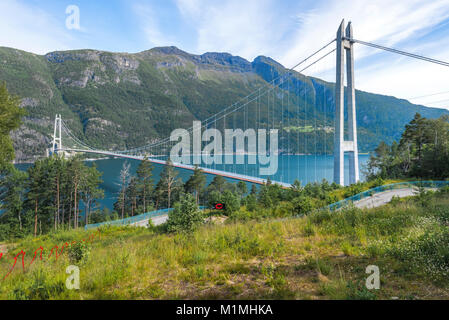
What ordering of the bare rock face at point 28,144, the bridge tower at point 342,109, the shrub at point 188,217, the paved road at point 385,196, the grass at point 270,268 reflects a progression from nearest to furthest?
1. the grass at point 270,268
2. the shrub at point 188,217
3. the paved road at point 385,196
4. the bridge tower at point 342,109
5. the bare rock face at point 28,144

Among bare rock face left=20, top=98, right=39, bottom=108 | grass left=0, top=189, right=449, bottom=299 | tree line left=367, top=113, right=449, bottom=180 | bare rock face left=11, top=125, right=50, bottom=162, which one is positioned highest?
bare rock face left=20, top=98, right=39, bottom=108

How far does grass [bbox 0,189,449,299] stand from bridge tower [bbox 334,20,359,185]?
36.3ft

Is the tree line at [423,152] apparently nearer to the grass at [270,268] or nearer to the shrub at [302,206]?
the shrub at [302,206]

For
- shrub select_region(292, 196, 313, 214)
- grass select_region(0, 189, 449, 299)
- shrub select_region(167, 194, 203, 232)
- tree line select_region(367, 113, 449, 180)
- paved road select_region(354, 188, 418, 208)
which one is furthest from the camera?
tree line select_region(367, 113, 449, 180)

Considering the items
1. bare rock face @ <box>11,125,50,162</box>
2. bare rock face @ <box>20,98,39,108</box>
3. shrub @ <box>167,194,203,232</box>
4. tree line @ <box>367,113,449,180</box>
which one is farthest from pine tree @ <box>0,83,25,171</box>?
bare rock face @ <box>20,98,39,108</box>

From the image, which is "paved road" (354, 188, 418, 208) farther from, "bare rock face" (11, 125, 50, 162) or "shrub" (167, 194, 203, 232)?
"bare rock face" (11, 125, 50, 162)

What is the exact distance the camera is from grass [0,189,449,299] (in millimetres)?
2715

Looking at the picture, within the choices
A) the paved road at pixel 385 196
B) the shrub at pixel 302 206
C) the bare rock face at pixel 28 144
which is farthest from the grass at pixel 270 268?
the bare rock face at pixel 28 144

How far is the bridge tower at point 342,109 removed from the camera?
1541cm

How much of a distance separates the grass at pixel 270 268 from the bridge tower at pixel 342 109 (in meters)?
11.1

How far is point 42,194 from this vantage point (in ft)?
92.4
